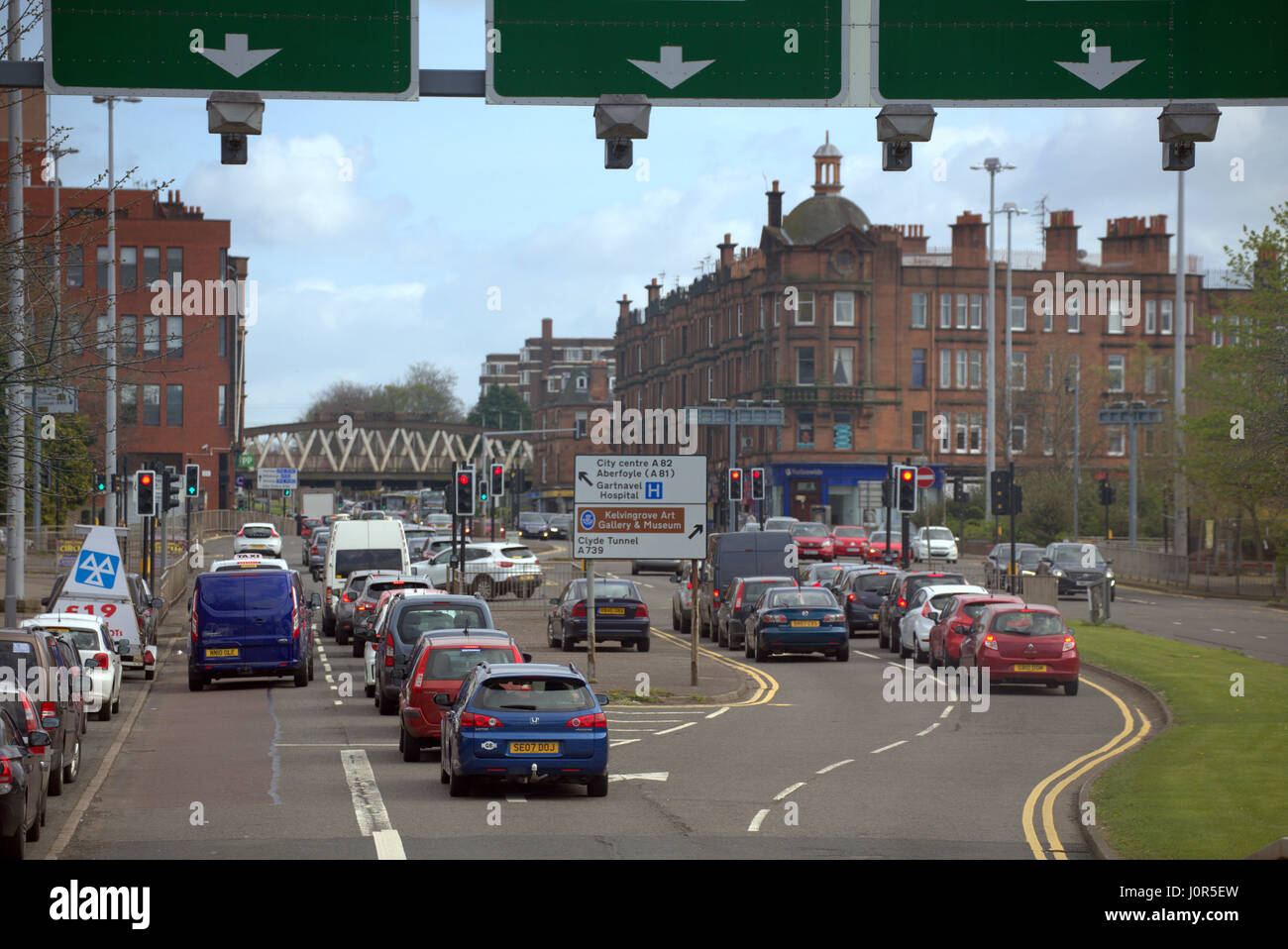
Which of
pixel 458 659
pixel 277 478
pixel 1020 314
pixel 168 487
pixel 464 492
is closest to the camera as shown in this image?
pixel 458 659

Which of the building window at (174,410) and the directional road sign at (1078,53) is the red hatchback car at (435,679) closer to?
the directional road sign at (1078,53)

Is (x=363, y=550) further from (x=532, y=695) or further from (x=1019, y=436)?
(x=1019, y=436)

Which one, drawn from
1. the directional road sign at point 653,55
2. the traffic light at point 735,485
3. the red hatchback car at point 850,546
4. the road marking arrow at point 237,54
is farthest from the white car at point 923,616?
the red hatchback car at point 850,546

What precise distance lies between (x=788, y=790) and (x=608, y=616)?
19560mm

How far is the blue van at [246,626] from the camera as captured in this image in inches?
1155

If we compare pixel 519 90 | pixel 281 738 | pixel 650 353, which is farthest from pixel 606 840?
pixel 650 353

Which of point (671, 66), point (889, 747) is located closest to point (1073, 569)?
point (889, 747)

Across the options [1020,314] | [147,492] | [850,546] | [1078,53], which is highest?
[1020,314]

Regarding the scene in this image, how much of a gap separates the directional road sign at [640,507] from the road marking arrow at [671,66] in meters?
17.4

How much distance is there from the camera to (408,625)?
25.5 meters

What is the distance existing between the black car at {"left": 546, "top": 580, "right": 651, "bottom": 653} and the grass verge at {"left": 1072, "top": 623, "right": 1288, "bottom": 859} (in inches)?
408

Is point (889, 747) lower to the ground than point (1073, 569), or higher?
lower

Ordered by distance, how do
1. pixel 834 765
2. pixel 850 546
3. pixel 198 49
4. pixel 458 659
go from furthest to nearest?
pixel 850 546 → pixel 458 659 → pixel 834 765 → pixel 198 49

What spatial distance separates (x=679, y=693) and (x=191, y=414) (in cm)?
7901
